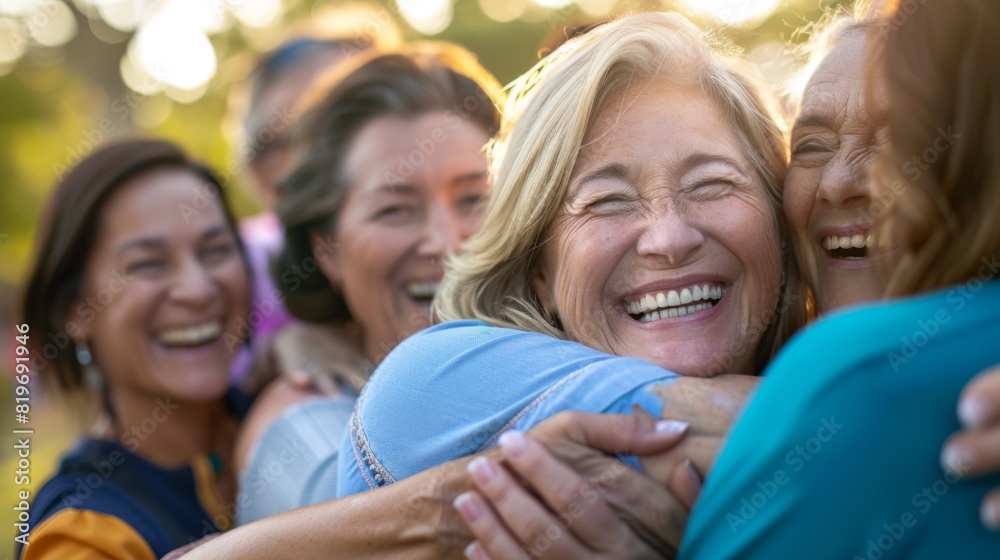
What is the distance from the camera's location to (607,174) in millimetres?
2424

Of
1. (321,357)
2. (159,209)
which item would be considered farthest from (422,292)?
(159,209)

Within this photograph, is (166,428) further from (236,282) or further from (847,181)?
(847,181)

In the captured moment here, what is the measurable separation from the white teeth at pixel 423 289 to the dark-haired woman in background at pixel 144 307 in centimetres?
81

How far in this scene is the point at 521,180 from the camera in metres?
2.53

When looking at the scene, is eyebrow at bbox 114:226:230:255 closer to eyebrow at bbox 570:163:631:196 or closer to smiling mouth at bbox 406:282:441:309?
smiling mouth at bbox 406:282:441:309

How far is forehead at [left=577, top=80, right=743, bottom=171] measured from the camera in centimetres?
242

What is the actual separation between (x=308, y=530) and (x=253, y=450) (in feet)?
4.85

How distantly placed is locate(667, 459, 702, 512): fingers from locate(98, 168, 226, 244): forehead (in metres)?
2.74

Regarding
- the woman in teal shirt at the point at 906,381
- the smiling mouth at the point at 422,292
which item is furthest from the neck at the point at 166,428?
the woman in teal shirt at the point at 906,381

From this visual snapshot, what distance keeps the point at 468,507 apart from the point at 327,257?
7.80 ft

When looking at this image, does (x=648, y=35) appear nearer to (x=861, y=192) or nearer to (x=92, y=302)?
(x=861, y=192)

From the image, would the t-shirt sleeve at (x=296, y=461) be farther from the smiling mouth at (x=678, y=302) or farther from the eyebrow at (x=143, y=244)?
the smiling mouth at (x=678, y=302)

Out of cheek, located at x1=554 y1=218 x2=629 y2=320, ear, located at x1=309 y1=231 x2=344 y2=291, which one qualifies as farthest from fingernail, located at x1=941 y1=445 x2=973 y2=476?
ear, located at x1=309 y1=231 x2=344 y2=291

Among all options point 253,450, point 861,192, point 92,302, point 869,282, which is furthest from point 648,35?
point 92,302
